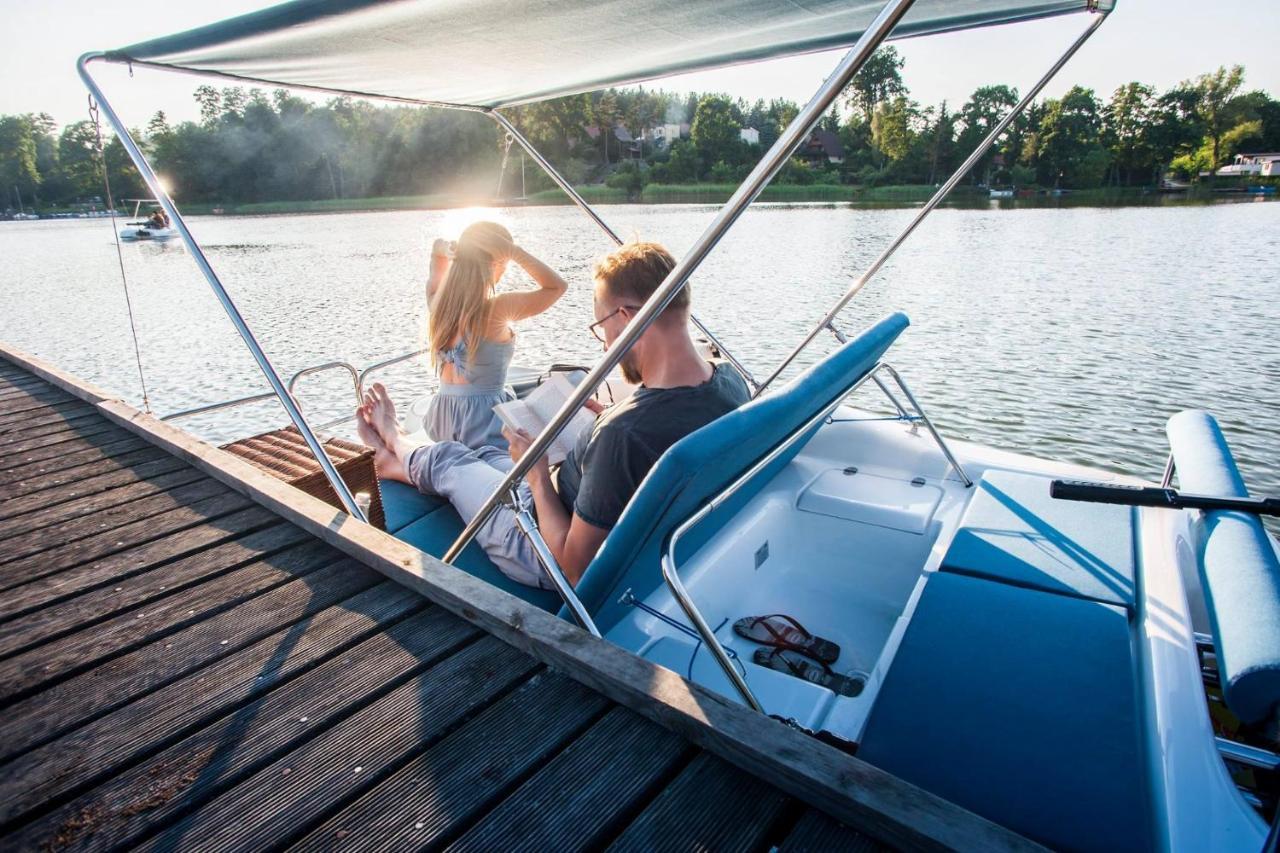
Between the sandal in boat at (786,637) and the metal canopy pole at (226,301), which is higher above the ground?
the metal canopy pole at (226,301)

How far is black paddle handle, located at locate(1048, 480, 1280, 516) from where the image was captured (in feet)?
5.22

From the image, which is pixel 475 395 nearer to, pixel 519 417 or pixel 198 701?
pixel 519 417

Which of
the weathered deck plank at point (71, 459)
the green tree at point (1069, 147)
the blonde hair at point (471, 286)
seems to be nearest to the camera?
the weathered deck plank at point (71, 459)

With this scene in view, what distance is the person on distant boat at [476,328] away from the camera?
3.05 meters

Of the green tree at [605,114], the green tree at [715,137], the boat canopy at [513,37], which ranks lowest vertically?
the boat canopy at [513,37]

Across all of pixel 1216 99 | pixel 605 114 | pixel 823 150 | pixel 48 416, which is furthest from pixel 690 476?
pixel 1216 99

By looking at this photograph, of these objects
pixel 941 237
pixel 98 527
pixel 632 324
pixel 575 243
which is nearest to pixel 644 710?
pixel 632 324

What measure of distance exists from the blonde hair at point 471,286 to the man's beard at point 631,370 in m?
1.14

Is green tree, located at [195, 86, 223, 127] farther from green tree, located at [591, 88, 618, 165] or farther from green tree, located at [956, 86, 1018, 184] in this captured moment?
green tree, located at [956, 86, 1018, 184]

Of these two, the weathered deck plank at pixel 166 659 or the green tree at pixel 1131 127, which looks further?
the green tree at pixel 1131 127

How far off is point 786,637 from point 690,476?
0.91 meters

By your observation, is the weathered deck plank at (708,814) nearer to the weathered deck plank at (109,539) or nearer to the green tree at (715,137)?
the weathered deck plank at (109,539)

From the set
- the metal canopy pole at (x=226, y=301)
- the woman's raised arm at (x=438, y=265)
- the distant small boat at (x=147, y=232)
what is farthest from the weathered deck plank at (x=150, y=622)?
the distant small boat at (x=147, y=232)

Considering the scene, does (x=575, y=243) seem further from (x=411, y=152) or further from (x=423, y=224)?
(x=411, y=152)
